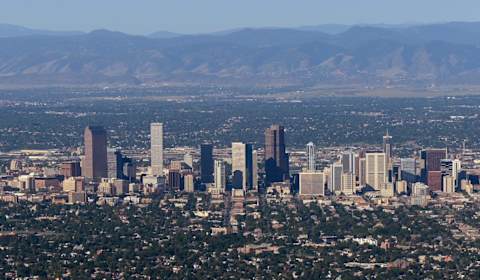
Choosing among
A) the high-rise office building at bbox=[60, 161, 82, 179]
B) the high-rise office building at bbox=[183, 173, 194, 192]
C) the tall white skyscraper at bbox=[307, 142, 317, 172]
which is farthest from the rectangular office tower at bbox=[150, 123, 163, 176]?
the tall white skyscraper at bbox=[307, 142, 317, 172]

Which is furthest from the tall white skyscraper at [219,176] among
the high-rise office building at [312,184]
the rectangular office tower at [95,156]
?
the rectangular office tower at [95,156]

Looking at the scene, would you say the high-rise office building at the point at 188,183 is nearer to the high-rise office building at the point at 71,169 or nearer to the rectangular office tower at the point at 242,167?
the rectangular office tower at the point at 242,167

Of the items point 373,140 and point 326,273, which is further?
point 373,140

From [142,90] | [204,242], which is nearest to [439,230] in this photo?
[204,242]

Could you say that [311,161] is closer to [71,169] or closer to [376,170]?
[376,170]

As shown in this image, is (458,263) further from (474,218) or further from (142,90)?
(142,90)

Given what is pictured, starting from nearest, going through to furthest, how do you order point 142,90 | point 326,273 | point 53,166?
point 326,273, point 53,166, point 142,90

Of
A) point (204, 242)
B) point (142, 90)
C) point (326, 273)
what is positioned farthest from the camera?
point (142, 90)

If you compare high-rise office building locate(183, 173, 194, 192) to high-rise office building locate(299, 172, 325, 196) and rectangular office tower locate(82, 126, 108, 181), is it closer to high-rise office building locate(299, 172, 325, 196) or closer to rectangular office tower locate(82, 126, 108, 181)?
rectangular office tower locate(82, 126, 108, 181)

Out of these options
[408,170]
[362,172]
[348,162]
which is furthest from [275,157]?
[408,170]
